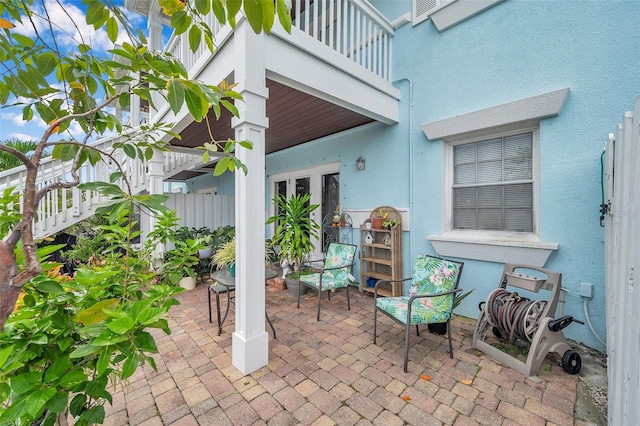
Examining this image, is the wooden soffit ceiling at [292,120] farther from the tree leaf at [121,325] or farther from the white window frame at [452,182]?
the tree leaf at [121,325]

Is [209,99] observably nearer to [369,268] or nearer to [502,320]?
[502,320]

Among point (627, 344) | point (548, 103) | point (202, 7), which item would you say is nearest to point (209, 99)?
point (202, 7)

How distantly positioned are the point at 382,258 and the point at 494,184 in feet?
6.03

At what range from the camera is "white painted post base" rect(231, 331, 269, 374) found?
2254 mm

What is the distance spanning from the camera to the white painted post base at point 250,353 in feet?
7.39

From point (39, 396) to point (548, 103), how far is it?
161 inches

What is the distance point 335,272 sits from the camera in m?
3.91

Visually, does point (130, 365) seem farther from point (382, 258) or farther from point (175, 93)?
point (382, 258)

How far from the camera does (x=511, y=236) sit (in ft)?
10.4

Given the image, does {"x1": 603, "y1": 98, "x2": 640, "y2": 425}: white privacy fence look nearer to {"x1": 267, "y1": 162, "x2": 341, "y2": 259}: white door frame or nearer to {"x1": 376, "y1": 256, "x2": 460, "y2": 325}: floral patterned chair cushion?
{"x1": 376, "y1": 256, "x2": 460, "y2": 325}: floral patterned chair cushion

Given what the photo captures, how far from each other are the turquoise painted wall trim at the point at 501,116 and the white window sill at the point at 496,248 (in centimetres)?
130

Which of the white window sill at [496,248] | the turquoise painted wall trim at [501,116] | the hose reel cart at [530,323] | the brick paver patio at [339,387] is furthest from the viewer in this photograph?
the white window sill at [496,248]

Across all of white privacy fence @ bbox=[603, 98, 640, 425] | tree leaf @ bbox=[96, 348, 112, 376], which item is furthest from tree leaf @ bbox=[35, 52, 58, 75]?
white privacy fence @ bbox=[603, 98, 640, 425]

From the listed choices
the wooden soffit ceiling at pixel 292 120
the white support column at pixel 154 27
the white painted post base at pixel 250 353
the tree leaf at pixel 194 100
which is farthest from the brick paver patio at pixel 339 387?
the white support column at pixel 154 27
